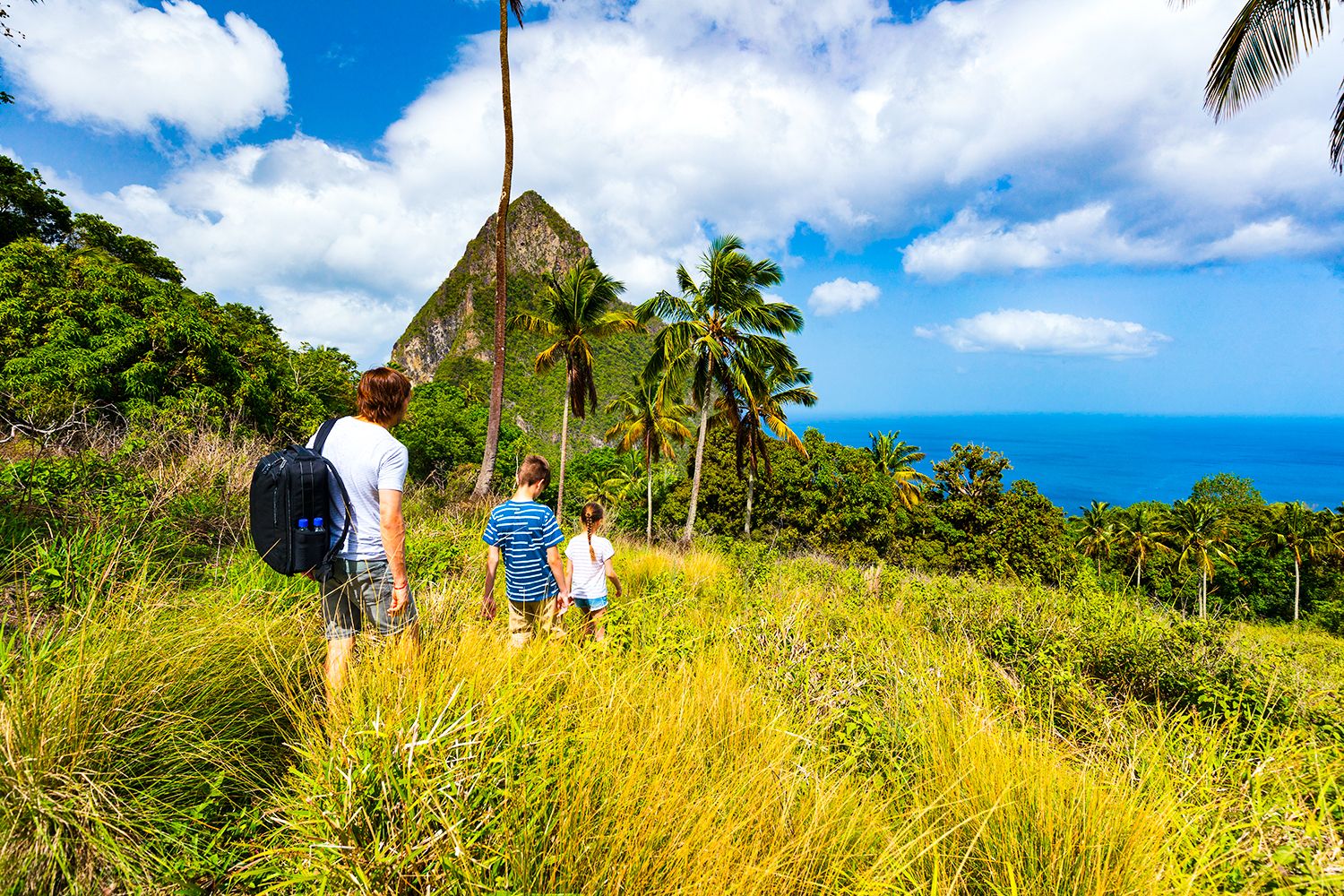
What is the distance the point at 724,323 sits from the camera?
50.2 feet

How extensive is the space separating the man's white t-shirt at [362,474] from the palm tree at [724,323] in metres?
12.8

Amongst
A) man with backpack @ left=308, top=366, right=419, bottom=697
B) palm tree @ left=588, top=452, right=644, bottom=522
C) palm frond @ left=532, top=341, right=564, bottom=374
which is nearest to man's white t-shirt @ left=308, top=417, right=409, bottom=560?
man with backpack @ left=308, top=366, right=419, bottom=697

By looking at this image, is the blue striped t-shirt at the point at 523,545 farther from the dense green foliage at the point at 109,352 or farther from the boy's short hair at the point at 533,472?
the dense green foliage at the point at 109,352

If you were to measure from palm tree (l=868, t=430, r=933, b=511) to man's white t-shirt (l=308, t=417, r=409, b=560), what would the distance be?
26.9m

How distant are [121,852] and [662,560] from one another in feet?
23.8

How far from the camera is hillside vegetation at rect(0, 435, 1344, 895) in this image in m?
1.47

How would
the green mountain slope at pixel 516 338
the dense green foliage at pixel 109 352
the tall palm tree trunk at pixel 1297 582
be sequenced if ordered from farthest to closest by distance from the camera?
the green mountain slope at pixel 516 338 → the tall palm tree trunk at pixel 1297 582 → the dense green foliage at pixel 109 352

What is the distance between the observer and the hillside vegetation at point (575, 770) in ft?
4.84

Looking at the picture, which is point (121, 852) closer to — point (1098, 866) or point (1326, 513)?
point (1098, 866)

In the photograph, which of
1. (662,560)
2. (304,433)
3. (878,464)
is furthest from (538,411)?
(662,560)

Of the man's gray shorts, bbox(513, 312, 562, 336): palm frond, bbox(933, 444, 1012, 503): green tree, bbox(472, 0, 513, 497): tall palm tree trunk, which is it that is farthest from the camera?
bbox(933, 444, 1012, 503): green tree

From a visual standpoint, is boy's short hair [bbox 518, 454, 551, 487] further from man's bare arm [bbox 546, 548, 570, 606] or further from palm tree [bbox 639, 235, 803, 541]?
Answer: palm tree [bbox 639, 235, 803, 541]

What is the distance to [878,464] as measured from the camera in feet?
93.5

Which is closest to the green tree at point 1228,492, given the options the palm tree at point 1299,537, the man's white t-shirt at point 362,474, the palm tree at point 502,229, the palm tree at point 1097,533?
the palm tree at point 1299,537
